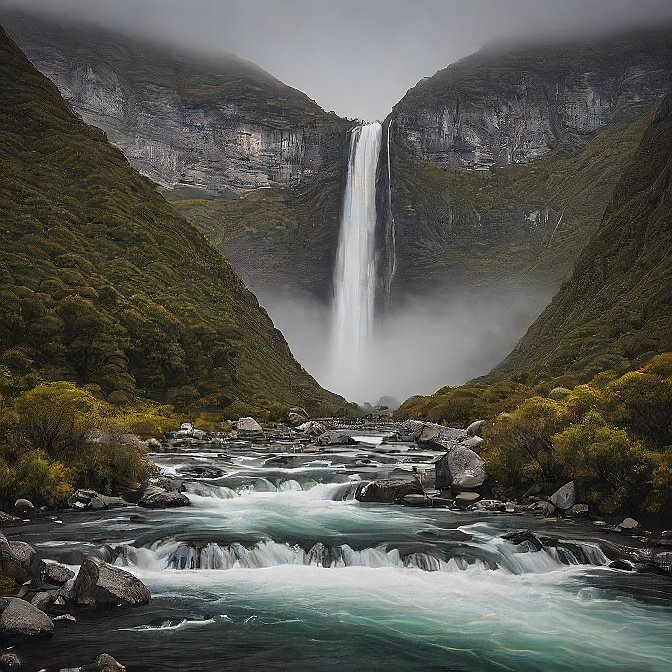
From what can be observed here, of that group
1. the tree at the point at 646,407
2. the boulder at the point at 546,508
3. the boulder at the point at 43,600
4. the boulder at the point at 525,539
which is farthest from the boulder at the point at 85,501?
the tree at the point at 646,407

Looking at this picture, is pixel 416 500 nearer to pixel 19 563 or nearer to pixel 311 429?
pixel 19 563

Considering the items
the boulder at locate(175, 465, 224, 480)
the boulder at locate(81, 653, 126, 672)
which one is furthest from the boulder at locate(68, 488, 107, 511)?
the boulder at locate(81, 653, 126, 672)

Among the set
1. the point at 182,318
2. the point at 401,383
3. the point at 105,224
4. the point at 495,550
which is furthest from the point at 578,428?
the point at 401,383

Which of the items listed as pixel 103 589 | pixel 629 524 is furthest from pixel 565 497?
pixel 103 589

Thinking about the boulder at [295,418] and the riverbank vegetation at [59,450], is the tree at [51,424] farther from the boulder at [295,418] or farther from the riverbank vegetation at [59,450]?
the boulder at [295,418]

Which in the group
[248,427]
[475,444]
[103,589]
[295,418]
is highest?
[295,418]
